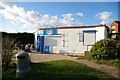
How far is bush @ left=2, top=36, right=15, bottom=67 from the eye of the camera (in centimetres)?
1190

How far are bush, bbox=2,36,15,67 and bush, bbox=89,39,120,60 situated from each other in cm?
608

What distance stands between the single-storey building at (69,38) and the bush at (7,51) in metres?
12.9

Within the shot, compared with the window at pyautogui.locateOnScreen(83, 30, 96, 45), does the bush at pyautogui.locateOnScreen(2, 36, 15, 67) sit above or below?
below

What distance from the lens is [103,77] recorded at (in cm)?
934

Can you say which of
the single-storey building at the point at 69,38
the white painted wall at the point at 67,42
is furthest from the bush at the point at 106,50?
the white painted wall at the point at 67,42

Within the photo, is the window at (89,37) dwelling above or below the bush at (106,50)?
above

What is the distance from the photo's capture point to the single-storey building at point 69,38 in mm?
24328

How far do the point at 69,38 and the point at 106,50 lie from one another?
1034 centimetres

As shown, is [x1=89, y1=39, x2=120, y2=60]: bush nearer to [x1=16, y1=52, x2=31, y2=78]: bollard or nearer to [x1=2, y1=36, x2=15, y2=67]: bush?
[x1=2, y1=36, x2=15, y2=67]: bush

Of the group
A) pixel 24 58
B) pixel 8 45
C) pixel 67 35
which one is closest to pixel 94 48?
pixel 8 45

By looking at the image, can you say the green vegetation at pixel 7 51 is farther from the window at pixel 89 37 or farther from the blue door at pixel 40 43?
the blue door at pixel 40 43

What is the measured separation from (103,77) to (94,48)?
24.6 ft

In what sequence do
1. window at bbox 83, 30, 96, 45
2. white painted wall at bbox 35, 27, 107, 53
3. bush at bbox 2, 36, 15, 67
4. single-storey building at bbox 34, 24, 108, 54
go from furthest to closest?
white painted wall at bbox 35, 27, 107, 53 < window at bbox 83, 30, 96, 45 < single-storey building at bbox 34, 24, 108, 54 < bush at bbox 2, 36, 15, 67

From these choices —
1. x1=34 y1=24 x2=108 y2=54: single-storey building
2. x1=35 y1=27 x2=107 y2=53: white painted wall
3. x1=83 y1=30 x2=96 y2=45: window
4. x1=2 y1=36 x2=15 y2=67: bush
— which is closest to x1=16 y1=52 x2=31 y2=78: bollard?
x1=2 y1=36 x2=15 y2=67: bush
